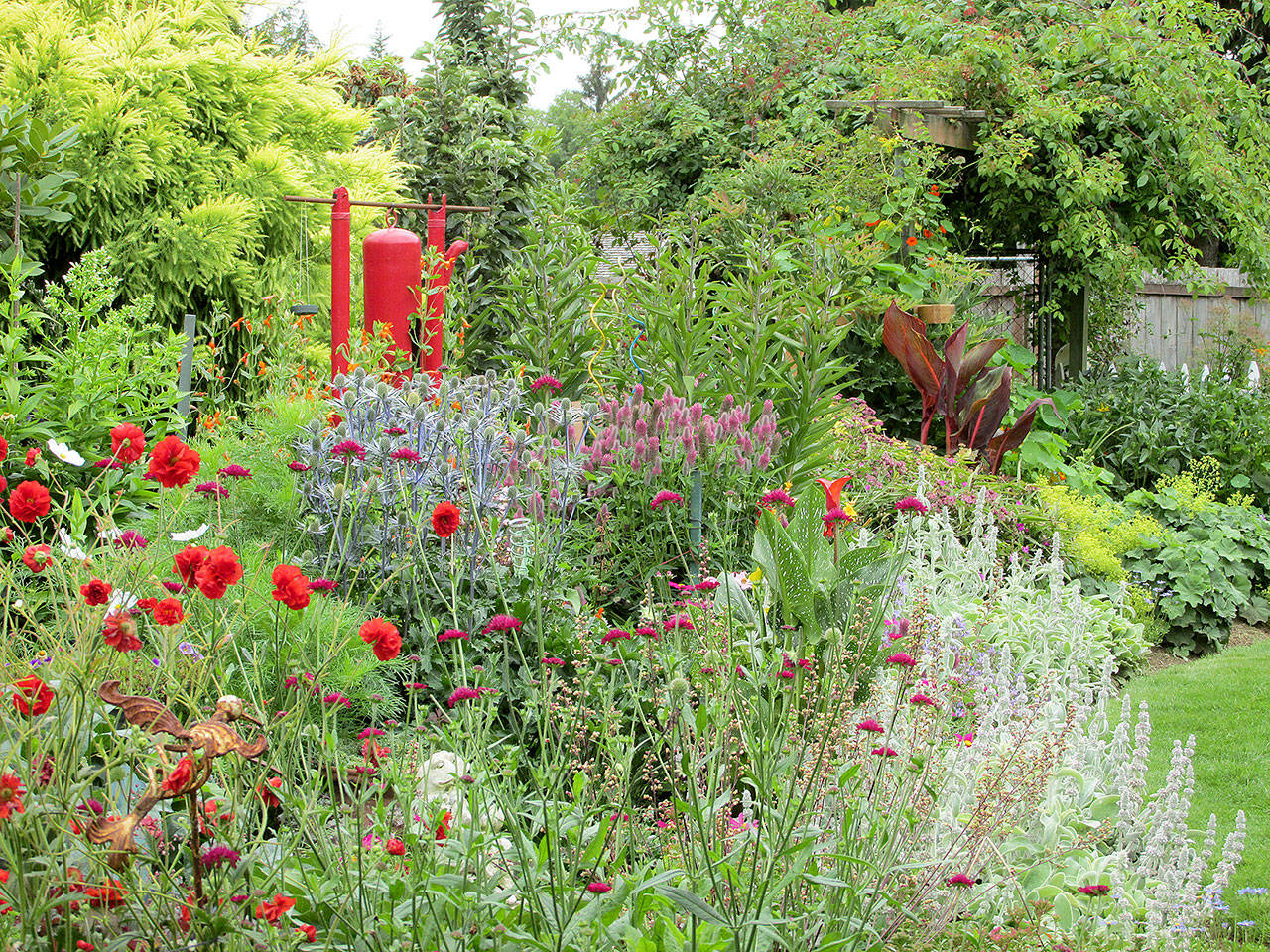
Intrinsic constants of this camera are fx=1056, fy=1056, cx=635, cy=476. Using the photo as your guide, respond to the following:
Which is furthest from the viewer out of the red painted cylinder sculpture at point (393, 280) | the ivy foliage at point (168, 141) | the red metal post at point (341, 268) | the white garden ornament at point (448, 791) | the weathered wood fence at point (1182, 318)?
the weathered wood fence at point (1182, 318)

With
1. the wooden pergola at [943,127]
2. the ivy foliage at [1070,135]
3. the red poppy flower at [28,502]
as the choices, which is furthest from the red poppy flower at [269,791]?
the wooden pergola at [943,127]

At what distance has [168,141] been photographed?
4.47 m

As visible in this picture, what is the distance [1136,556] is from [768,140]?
4968mm

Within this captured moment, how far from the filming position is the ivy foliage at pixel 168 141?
14.0ft

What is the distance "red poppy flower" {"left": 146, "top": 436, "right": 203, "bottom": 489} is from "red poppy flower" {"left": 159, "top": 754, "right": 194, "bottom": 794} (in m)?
0.51

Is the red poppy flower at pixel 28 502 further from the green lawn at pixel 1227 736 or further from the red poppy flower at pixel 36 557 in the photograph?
the green lawn at pixel 1227 736

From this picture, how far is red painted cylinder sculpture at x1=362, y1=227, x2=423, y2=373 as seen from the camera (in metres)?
4.83

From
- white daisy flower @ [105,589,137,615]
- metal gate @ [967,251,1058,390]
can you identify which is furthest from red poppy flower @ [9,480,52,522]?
metal gate @ [967,251,1058,390]

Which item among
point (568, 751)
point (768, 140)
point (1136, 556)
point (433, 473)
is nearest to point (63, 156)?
point (433, 473)

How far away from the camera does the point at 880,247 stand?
679 centimetres

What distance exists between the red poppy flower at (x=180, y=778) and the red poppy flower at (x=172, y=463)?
506 millimetres

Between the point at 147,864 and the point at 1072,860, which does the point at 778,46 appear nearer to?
the point at 1072,860

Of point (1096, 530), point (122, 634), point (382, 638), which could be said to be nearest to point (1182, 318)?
point (1096, 530)

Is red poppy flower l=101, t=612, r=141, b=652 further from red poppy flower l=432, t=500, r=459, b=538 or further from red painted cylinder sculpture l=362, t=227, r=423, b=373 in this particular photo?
red painted cylinder sculpture l=362, t=227, r=423, b=373
